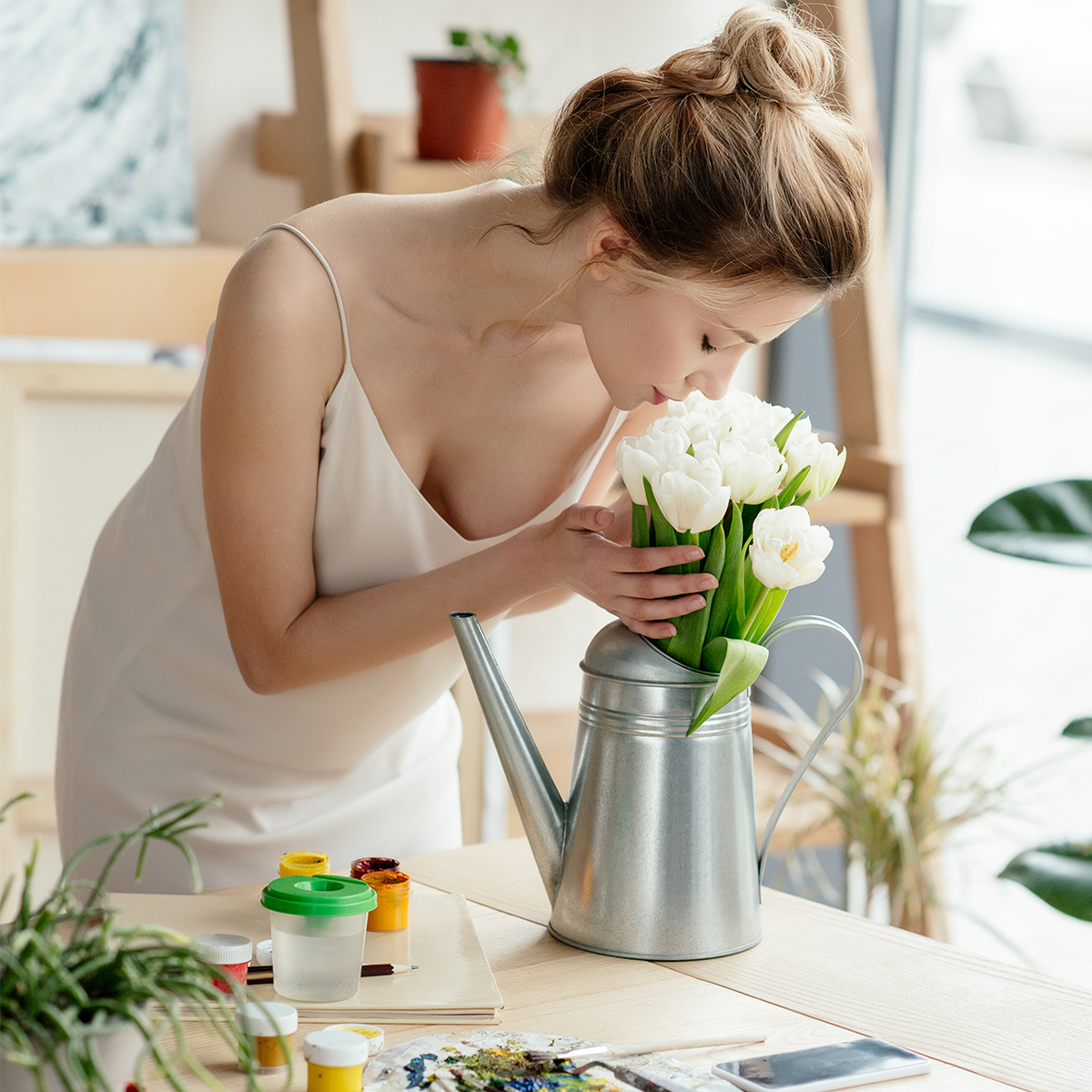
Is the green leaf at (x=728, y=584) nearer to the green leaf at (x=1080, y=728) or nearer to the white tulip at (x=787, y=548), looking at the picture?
the white tulip at (x=787, y=548)

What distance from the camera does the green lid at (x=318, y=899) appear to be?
0.80 meters

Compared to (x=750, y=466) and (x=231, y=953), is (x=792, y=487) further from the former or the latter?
(x=231, y=953)

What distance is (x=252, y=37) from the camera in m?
2.24

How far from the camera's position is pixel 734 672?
88cm

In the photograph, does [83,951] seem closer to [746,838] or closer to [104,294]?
[746,838]

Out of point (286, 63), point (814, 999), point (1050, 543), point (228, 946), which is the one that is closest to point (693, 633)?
point (814, 999)

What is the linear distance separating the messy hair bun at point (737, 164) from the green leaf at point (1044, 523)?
428 millimetres

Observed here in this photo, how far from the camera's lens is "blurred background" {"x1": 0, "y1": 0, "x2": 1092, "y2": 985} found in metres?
2.04

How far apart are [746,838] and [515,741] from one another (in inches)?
7.0

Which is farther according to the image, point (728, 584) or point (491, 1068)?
point (728, 584)

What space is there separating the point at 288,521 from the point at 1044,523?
0.78 meters

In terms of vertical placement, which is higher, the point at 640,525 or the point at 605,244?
the point at 605,244

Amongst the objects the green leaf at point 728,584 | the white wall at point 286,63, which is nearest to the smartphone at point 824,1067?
the green leaf at point 728,584

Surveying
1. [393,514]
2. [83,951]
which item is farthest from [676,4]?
[83,951]
